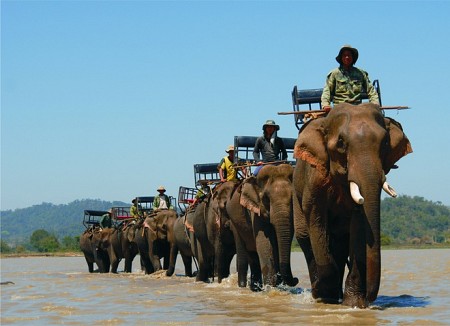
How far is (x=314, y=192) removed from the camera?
485 inches

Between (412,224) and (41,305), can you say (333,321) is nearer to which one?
(41,305)

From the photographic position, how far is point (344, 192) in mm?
12062

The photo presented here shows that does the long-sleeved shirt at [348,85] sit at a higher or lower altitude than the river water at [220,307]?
higher

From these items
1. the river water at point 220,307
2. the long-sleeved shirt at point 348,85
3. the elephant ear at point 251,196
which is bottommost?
the river water at point 220,307

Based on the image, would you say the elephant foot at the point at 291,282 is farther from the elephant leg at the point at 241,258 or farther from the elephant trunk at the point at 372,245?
the elephant trunk at the point at 372,245

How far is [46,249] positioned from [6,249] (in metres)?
39.9

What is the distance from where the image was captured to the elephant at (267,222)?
14734 millimetres

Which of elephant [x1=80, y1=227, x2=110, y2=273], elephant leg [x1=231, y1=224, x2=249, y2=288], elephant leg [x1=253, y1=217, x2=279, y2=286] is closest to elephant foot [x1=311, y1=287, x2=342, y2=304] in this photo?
elephant leg [x1=253, y1=217, x2=279, y2=286]

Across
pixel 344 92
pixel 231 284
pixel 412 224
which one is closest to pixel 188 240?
pixel 231 284

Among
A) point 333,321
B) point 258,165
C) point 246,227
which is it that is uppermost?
point 258,165

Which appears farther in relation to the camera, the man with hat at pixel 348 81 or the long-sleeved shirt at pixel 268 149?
the long-sleeved shirt at pixel 268 149

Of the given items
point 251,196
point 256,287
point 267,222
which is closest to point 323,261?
point 267,222

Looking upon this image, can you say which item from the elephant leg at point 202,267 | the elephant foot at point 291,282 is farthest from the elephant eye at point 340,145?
the elephant leg at point 202,267

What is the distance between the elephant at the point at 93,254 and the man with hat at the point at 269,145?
20.3 meters
